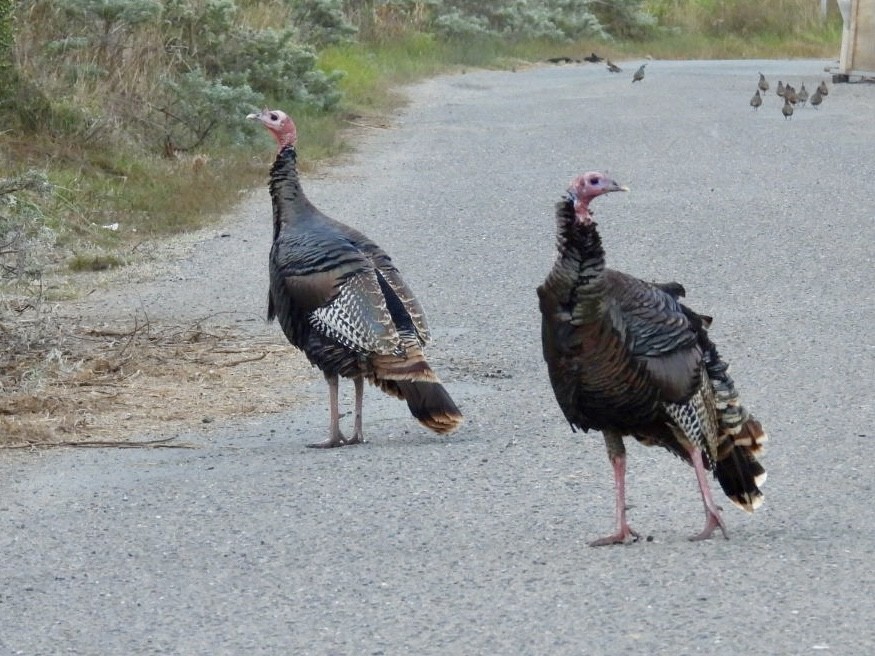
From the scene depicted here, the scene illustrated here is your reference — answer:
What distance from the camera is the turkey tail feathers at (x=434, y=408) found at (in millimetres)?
6625

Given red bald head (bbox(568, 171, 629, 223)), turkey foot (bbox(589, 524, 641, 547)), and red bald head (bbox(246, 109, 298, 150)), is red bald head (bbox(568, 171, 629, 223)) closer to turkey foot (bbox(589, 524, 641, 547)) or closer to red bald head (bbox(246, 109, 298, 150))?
turkey foot (bbox(589, 524, 641, 547))

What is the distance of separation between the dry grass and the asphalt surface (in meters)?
0.22

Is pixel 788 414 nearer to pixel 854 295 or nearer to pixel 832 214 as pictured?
pixel 854 295

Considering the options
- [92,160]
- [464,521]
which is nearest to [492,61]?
[92,160]

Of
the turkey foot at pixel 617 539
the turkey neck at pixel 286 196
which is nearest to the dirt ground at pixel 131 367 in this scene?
the turkey neck at pixel 286 196

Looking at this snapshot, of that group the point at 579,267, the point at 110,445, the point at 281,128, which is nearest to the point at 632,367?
the point at 579,267

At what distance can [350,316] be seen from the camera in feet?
22.4

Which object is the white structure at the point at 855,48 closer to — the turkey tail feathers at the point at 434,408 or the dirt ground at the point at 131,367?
the dirt ground at the point at 131,367

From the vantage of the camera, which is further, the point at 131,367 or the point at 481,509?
the point at 131,367

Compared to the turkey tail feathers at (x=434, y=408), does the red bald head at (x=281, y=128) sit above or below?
above

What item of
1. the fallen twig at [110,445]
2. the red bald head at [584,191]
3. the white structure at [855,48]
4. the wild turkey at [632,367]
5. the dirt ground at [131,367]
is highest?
the red bald head at [584,191]

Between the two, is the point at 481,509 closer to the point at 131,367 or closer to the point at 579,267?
the point at 579,267

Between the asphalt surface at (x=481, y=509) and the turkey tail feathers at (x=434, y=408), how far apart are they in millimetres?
99

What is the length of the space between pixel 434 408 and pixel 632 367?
160cm
